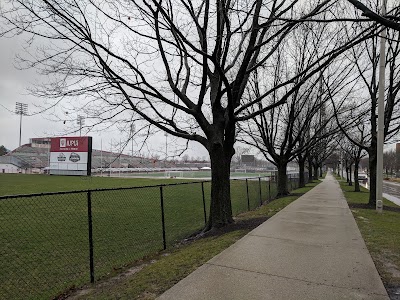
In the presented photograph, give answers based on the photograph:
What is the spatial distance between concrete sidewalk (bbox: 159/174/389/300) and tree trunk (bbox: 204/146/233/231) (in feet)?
6.16

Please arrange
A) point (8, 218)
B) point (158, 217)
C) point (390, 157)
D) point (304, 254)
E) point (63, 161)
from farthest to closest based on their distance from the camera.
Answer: point (390, 157) < point (63, 161) < point (158, 217) < point (8, 218) < point (304, 254)

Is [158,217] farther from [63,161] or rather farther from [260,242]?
[63,161]

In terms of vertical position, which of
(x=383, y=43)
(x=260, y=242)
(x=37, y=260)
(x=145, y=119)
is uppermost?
(x=383, y=43)

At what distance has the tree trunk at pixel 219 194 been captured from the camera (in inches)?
348

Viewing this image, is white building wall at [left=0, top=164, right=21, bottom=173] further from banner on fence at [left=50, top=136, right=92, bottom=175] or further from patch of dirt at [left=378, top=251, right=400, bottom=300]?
patch of dirt at [left=378, top=251, right=400, bottom=300]

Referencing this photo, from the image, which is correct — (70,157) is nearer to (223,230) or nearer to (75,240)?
(75,240)

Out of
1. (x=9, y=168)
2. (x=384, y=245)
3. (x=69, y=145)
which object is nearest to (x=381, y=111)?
(x=384, y=245)

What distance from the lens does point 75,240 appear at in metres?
8.23

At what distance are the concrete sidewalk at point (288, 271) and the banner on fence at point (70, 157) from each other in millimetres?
51565

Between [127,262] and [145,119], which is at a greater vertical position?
[145,119]

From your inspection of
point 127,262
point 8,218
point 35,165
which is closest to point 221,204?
point 127,262

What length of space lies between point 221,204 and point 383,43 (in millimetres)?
8101

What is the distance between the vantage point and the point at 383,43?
11508 millimetres

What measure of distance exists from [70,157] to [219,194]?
5325cm
